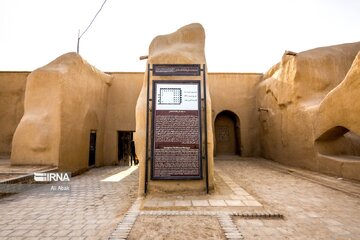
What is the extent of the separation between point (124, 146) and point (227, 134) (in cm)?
733

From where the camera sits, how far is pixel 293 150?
9.57 meters

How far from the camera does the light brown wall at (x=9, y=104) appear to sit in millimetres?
12845

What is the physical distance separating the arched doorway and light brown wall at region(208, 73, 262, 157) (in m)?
0.54

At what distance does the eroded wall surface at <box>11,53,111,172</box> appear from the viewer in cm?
805

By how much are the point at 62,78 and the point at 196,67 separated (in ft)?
19.8

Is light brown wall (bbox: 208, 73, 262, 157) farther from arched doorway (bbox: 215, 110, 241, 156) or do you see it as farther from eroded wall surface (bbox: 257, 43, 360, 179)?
eroded wall surface (bbox: 257, 43, 360, 179)

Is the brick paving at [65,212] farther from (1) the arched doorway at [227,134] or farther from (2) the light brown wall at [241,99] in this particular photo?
(2) the light brown wall at [241,99]

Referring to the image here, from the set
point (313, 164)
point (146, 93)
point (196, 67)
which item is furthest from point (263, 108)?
point (146, 93)

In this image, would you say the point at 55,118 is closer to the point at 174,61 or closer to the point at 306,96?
the point at 174,61

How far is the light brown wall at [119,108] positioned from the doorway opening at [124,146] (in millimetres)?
594

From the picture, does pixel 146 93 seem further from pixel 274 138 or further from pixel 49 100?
pixel 274 138

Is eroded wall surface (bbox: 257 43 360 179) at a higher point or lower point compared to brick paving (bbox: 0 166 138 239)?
higher

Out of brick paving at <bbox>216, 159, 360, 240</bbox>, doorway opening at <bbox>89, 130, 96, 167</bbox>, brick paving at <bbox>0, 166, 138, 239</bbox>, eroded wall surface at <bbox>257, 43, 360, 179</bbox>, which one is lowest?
brick paving at <bbox>0, 166, 138, 239</bbox>

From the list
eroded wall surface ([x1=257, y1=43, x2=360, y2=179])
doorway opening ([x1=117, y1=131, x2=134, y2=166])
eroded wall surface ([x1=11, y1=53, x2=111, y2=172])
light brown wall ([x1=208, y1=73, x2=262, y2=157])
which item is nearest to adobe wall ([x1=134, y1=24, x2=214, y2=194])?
eroded wall surface ([x1=11, y1=53, x2=111, y2=172])
